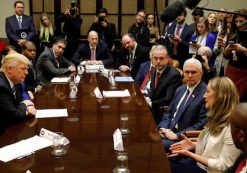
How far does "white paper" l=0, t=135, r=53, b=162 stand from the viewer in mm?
2217

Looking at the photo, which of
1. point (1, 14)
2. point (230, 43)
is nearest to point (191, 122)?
point (230, 43)

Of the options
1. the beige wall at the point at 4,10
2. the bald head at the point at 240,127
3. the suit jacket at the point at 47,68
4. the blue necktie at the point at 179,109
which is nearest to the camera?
the bald head at the point at 240,127

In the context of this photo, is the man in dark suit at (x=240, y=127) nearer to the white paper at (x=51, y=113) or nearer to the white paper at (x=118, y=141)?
the white paper at (x=118, y=141)

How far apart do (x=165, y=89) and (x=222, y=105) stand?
1.84 metres

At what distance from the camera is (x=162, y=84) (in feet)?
13.9

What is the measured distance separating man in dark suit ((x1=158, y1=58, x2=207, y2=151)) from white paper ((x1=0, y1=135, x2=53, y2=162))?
3.91 ft

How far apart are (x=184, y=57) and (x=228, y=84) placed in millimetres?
3753

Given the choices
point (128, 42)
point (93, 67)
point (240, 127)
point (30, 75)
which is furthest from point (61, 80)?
point (240, 127)

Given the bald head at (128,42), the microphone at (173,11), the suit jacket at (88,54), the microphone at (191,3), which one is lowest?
the suit jacket at (88,54)

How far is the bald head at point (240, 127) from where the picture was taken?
165 cm

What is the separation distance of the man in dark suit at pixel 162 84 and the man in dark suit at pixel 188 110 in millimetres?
575

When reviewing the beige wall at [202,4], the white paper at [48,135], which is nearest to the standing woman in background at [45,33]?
the beige wall at [202,4]

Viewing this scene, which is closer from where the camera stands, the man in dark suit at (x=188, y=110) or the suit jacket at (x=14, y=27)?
the man in dark suit at (x=188, y=110)

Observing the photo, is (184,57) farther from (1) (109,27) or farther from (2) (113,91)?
(2) (113,91)
